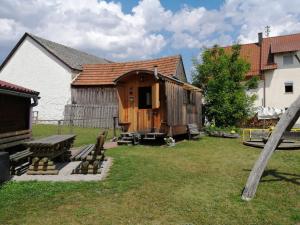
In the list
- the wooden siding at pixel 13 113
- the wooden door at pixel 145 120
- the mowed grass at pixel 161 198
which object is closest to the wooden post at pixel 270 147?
the mowed grass at pixel 161 198

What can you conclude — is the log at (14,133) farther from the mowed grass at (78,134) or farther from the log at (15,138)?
the mowed grass at (78,134)

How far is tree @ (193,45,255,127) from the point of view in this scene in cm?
2191

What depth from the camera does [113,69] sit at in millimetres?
26406

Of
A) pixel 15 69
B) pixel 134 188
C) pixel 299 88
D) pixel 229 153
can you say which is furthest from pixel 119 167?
pixel 299 88

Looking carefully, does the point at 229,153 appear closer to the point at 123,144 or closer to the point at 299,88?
the point at 123,144

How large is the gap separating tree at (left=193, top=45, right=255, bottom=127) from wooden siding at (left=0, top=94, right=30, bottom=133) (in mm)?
13768

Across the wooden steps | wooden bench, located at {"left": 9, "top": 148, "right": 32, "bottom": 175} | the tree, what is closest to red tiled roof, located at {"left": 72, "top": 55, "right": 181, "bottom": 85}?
the tree

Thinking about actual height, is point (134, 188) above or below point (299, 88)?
below

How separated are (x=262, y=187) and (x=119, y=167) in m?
3.91

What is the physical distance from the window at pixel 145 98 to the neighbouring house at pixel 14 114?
5352 millimetres

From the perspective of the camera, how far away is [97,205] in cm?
570

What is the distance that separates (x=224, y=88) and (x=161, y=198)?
678 inches

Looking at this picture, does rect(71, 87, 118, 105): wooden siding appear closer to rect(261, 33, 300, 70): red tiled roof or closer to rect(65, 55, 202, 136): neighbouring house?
rect(65, 55, 202, 136): neighbouring house

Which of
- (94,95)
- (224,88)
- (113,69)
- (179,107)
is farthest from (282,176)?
(113,69)
